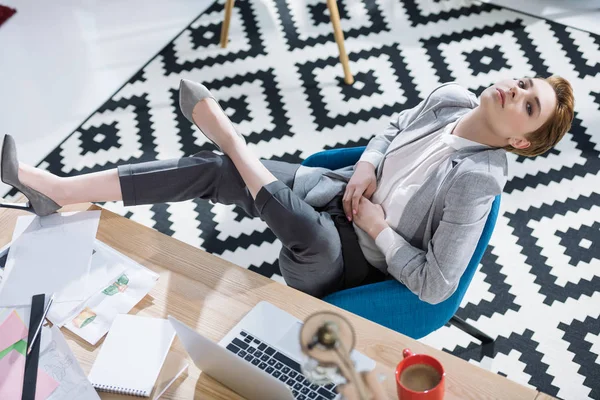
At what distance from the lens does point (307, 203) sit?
198cm

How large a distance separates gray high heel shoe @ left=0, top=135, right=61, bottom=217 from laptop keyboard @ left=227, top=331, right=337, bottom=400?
0.63 m

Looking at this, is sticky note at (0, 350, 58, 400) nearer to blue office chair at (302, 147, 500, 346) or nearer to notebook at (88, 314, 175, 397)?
notebook at (88, 314, 175, 397)

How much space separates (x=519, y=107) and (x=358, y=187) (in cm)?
47

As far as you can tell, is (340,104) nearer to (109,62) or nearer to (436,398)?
(109,62)

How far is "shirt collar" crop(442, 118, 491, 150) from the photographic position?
1900 mm

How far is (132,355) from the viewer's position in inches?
58.1

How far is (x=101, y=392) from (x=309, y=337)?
2.12 feet

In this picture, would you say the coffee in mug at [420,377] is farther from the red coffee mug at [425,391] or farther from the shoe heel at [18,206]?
the shoe heel at [18,206]

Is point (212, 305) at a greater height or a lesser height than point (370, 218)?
greater

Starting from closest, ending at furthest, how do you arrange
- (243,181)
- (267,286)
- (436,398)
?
(436,398) < (267,286) < (243,181)

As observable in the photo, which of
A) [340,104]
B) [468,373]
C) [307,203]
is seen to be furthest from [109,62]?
[468,373]

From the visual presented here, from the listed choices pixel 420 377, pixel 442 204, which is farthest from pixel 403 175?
pixel 420 377

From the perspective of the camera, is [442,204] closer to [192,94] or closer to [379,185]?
[379,185]

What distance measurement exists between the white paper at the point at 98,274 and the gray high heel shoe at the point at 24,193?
0.18m
